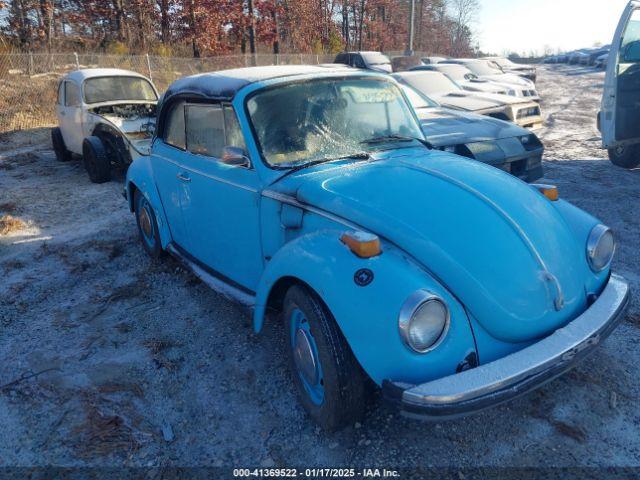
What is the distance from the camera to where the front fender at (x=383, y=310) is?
2209 mm

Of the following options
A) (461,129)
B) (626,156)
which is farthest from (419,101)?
(626,156)

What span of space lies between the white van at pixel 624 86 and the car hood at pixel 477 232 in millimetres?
5500

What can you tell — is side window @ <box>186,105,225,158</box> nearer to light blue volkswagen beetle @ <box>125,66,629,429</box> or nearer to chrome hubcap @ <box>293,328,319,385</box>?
light blue volkswagen beetle @ <box>125,66,629,429</box>

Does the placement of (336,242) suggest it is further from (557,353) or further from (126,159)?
(126,159)

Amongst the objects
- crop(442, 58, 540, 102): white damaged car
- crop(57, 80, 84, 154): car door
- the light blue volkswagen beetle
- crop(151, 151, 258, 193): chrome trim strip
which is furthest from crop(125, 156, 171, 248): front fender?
crop(442, 58, 540, 102): white damaged car

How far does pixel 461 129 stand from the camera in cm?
674

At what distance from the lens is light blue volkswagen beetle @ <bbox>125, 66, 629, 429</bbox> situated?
7.36ft

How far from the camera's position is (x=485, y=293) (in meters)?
2.38

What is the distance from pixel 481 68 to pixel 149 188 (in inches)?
539

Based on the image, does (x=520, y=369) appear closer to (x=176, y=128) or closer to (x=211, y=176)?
(x=211, y=176)

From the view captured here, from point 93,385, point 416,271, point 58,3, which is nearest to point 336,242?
point 416,271

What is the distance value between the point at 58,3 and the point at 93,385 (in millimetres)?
23824

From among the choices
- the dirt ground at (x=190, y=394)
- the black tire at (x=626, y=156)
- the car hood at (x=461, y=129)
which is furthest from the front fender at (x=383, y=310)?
the black tire at (x=626, y=156)

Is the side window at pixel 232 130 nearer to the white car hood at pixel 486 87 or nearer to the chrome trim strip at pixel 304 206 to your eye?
the chrome trim strip at pixel 304 206
